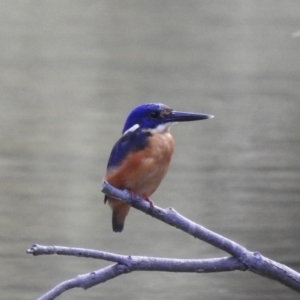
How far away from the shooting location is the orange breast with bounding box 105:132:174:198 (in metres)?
1.52

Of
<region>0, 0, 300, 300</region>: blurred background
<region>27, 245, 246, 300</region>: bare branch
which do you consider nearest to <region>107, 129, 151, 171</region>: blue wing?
<region>27, 245, 246, 300</region>: bare branch

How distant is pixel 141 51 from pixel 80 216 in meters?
0.66

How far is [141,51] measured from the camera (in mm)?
2508

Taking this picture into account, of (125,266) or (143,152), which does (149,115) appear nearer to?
(143,152)

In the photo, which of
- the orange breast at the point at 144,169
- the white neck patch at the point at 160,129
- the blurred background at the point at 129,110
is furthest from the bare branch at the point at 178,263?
the blurred background at the point at 129,110

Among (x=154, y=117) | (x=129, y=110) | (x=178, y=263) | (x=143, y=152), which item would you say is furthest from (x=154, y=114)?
(x=129, y=110)

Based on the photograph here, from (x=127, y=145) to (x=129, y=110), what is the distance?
96 centimetres

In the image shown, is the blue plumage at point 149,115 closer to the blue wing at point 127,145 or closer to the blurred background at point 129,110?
the blue wing at point 127,145

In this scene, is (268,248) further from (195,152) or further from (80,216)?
(80,216)

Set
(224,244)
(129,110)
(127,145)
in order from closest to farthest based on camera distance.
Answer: (224,244) → (127,145) → (129,110)

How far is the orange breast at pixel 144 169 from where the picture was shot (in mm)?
1518

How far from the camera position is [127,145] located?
152 centimetres

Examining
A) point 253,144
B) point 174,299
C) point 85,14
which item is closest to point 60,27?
point 85,14

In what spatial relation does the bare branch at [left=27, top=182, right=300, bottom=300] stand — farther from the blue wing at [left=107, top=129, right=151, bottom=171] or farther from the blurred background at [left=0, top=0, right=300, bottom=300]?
the blurred background at [left=0, top=0, right=300, bottom=300]
